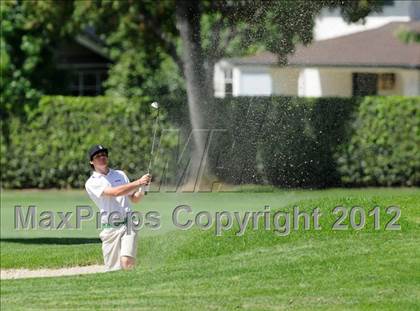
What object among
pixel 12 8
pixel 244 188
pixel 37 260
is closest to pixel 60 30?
pixel 12 8

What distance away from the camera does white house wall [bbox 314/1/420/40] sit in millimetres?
31547

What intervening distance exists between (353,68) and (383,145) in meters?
4.86

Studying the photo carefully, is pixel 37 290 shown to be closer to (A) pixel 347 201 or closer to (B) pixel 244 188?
(A) pixel 347 201

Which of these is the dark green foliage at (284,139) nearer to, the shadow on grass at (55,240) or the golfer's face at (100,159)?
the shadow on grass at (55,240)

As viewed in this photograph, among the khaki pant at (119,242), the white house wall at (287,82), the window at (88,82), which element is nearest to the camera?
the khaki pant at (119,242)

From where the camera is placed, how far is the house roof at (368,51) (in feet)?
95.5

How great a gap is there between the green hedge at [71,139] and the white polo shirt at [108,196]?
1406 centimetres

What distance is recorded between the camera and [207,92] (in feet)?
79.1

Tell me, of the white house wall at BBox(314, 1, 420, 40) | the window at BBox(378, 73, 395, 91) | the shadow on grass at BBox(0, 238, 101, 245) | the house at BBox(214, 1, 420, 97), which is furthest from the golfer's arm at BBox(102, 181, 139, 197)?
the white house wall at BBox(314, 1, 420, 40)

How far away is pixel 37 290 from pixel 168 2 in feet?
46.3

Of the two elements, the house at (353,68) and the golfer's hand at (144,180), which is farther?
the house at (353,68)

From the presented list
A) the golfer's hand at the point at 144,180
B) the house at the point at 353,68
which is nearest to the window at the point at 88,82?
the house at the point at 353,68

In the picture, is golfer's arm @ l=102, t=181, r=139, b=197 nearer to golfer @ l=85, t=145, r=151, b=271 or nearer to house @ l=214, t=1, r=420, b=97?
golfer @ l=85, t=145, r=151, b=271

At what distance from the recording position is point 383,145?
2470 cm
